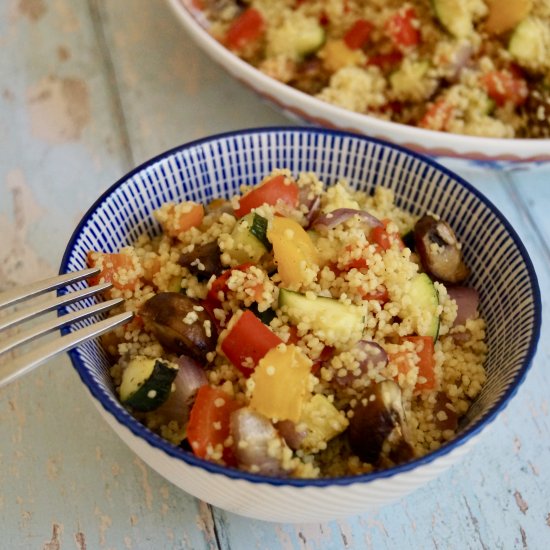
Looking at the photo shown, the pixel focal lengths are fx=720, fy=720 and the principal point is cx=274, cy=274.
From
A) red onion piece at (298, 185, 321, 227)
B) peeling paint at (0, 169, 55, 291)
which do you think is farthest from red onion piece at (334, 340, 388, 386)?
peeling paint at (0, 169, 55, 291)

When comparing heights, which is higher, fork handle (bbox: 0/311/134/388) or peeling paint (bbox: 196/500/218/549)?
fork handle (bbox: 0/311/134/388)

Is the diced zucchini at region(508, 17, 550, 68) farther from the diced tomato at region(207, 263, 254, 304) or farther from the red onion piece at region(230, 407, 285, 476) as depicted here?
the red onion piece at region(230, 407, 285, 476)

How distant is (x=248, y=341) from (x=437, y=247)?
1.27 feet

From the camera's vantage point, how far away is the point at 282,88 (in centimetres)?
155

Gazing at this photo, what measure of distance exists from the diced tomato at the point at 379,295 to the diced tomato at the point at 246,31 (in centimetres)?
100

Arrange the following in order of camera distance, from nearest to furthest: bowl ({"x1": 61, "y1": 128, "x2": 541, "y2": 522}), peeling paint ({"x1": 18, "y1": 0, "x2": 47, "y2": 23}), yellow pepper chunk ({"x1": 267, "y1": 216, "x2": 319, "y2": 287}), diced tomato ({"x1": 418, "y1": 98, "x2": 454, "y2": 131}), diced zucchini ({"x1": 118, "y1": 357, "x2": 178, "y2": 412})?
bowl ({"x1": 61, "y1": 128, "x2": 541, "y2": 522}) → diced zucchini ({"x1": 118, "y1": 357, "x2": 178, "y2": 412}) → yellow pepper chunk ({"x1": 267, "y1": 216, "x2": 319, "y2": 287}) → diced tomato ({"x1": 418, "y1": 98, "x2": 454, "y2": 131}) → peeling paint ({"x1": 18, "y1": 0, "x2": 47, "y2": 23})

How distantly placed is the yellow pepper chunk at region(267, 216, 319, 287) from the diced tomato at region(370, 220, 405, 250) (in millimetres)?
120

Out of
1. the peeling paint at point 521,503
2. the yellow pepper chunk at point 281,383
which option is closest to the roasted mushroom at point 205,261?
the yellow pepper chunk at point 281,383

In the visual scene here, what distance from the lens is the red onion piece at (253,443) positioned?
0.95m

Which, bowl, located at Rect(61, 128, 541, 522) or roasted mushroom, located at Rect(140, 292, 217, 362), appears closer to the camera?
bowl, located at Rect(61, 128, 541, 522)

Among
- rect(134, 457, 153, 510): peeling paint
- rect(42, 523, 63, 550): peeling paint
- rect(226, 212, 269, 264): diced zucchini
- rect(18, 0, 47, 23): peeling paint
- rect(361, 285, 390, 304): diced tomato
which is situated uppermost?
rect(226, 212, 269, 264): diced zucchini

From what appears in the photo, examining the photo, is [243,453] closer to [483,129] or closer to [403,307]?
[403,307]

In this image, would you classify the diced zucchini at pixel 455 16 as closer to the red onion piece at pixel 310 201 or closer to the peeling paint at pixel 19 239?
the red onion piece at pixel 310 201

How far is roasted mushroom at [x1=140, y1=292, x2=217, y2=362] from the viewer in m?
1.07
